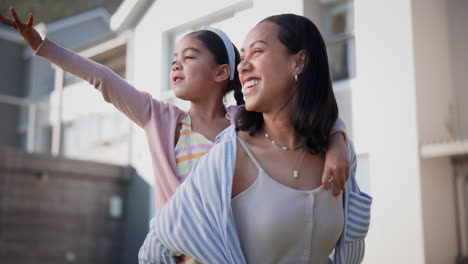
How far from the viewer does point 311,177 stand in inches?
51.5

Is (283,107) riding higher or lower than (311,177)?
higher

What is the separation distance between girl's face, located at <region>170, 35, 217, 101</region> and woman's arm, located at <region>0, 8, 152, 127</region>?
0.14 meters

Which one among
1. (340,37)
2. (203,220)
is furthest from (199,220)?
(340,37)

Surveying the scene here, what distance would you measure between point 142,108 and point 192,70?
8.8 inches

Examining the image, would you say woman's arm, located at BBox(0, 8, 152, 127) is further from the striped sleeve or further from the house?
the house

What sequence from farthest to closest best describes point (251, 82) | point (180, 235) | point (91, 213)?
point (91, 213) < point (251, 82) < point (180, 235)

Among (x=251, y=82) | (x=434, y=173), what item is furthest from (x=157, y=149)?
(x=434, y=173)

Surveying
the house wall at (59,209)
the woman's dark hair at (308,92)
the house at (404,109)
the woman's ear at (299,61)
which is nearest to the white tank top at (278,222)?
the woman's dark hair at (308,92)

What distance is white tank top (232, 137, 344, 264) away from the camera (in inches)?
47.9

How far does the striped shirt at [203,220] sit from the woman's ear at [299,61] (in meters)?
0.21

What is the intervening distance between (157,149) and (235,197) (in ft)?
2.24

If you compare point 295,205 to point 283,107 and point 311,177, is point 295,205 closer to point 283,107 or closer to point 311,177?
point 311,177

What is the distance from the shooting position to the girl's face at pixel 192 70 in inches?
79.5

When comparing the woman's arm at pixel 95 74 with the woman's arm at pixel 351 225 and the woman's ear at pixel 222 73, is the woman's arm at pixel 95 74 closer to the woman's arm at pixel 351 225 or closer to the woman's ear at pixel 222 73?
the woman's ear at pixel 222 73
